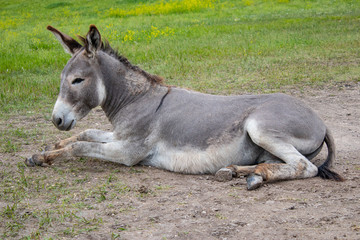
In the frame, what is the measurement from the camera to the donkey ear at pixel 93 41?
17.1 feet

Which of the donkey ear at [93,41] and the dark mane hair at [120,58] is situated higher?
the donkey ear at [93,41]

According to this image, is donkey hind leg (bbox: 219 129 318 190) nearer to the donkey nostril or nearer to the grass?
the grass

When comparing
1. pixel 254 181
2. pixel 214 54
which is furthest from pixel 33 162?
pixel 214 54

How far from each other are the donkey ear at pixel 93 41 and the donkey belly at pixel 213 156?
1.57 m

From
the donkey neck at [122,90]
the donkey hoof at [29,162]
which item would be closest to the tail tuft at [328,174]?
the donkey neck at [122,90]

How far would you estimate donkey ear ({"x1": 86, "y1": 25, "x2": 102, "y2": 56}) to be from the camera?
17.1 ft

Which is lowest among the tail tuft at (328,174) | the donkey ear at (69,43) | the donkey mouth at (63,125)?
the tail tuft at (328,174)

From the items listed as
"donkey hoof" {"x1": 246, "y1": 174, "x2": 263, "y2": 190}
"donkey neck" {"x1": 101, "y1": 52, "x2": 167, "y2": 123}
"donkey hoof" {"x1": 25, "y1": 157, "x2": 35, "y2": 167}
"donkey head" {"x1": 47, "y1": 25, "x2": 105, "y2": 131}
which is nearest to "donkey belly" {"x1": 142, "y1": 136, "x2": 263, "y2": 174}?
"donkey hoof" {"x1": 246, "y1": 174, "x2": 263, "y2": 190}

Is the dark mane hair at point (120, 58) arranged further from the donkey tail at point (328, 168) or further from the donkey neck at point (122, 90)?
the donkey tail at point (328, 168)

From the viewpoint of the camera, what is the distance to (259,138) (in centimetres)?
488

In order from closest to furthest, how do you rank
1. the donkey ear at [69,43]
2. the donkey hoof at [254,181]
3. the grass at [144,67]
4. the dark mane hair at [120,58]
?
the grass at [144,67]
the donkey hoof at [254,181]
the donkey ear at [69,43]
the dark mane hair at [120,58]

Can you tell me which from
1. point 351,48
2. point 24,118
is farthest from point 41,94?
point 351,48

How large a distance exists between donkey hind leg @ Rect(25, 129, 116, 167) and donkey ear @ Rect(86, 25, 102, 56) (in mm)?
1080

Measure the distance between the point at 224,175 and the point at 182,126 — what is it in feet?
2.72
